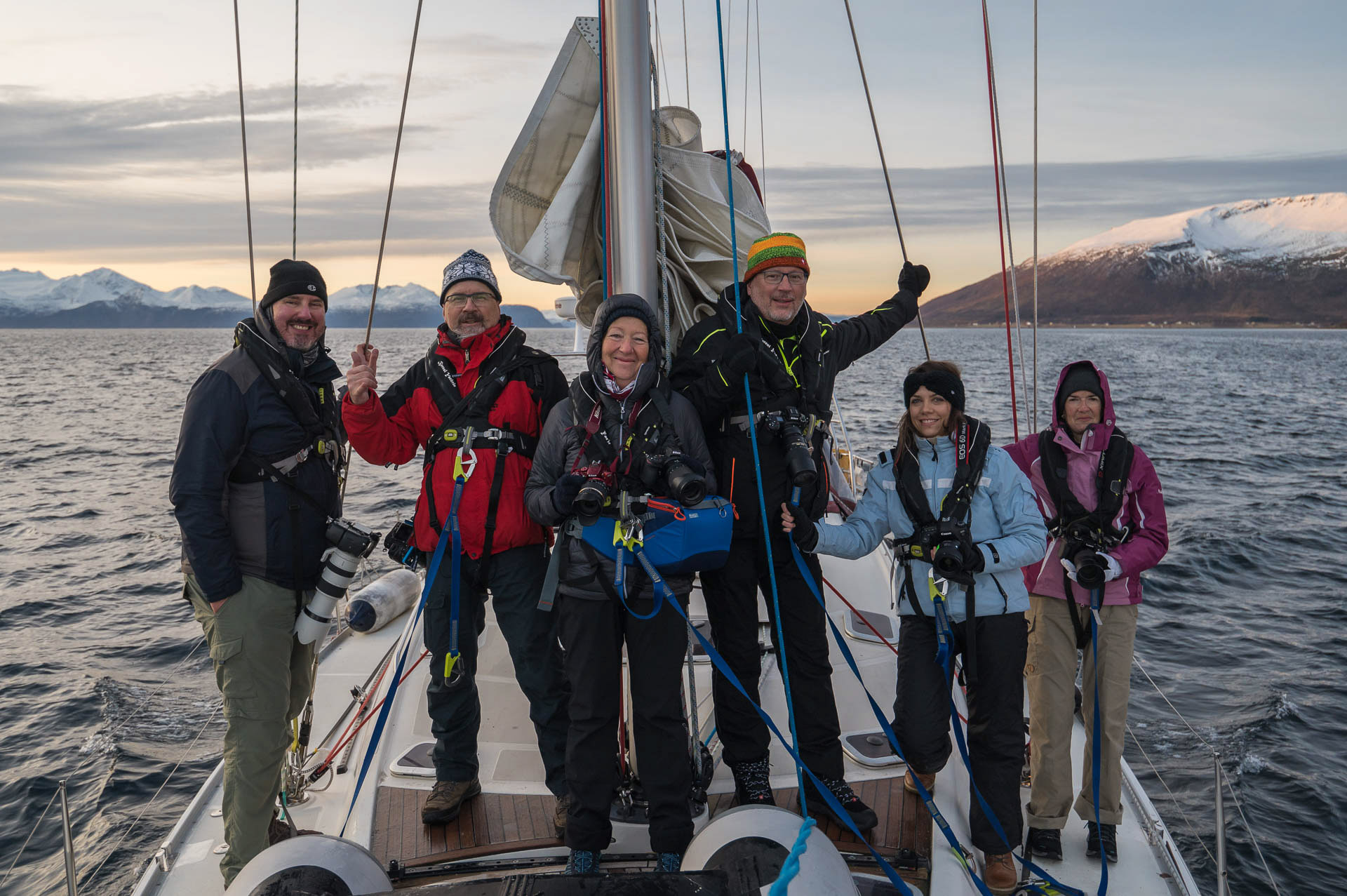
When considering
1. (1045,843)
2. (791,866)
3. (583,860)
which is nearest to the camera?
(791,866)

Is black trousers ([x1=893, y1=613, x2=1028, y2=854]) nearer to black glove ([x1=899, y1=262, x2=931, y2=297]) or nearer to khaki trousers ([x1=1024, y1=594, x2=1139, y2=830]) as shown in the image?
khaki trousers ([x1=1024, y1=594, x2=1139, y2=830])

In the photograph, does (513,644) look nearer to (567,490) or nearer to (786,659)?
(567,490)

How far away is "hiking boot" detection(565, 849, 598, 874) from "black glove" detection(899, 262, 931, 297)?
2355mm

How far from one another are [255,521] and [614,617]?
4.11 ft

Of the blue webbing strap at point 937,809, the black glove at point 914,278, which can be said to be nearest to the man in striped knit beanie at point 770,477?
the blue webbing strap at point 937,809

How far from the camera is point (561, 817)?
312 centimetres

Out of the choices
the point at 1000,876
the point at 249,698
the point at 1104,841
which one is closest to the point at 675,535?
the point at 249,698

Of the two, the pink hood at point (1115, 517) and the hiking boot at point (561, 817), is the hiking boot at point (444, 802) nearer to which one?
the hiking boot at point (561, 817)

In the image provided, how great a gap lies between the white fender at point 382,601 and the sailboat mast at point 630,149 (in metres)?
3.75

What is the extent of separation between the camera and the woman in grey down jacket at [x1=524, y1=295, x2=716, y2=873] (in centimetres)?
278

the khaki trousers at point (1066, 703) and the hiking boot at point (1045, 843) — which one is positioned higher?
the khaki trousers at point (1066, 703)

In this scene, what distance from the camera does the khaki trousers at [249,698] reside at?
286 centimetres

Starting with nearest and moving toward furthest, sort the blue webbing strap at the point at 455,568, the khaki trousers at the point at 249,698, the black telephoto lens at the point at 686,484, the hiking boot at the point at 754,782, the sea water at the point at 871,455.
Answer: the black telephoto lens at the point at 686,484
the khaki trousers at the point at 249,698
the blue webbing strap at the point at 455,568
the hiking boot at the point at 754,782
the sea water at the point at 871,455

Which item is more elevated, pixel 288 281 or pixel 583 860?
pixel 288 281
